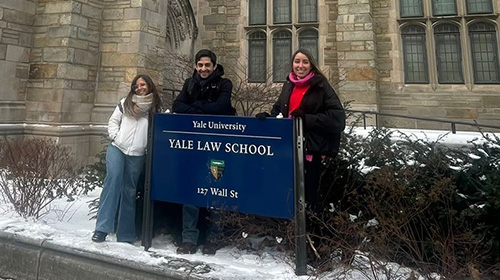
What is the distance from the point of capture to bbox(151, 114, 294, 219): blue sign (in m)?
2.65

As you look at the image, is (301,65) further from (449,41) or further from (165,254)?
(449,41)

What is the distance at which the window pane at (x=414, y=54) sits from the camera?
33.5 ft

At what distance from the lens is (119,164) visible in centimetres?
334

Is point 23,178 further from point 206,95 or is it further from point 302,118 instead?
point 302,118

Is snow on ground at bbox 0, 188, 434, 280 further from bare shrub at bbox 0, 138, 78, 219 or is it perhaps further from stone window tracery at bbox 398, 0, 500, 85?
stone window tracery at bbox 398, 0, 500, 85

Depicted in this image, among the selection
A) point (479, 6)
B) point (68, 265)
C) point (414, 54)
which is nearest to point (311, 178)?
point (68, 265)

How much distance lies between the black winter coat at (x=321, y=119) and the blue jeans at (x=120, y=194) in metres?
1.75

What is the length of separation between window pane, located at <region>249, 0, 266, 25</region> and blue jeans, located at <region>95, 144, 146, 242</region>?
31.6 ft

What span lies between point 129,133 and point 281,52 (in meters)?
9.13

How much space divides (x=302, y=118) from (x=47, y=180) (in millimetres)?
3477

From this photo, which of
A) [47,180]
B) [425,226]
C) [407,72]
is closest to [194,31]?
Answer: [407,72]

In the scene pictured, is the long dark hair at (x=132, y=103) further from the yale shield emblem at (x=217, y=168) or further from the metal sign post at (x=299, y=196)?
the metal sign post at (x=299, y=196)

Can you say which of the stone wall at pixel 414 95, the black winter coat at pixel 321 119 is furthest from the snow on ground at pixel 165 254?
the stone wall at pixel 414 95

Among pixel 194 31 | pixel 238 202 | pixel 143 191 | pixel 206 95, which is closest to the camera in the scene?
pixel 238 202
